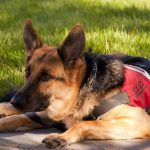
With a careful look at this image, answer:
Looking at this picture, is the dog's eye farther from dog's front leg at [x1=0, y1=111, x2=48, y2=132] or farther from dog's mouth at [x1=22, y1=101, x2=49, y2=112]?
dog's front leg at [x1=0, y1=111, x2=48, y2=132]

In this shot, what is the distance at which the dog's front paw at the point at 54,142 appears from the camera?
4941 mm

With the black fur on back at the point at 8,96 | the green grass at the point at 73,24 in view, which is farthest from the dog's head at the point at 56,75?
the green grass at the point at 73,24

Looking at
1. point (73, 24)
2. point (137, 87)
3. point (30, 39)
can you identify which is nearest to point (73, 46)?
point (30, 39)

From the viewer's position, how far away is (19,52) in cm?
773

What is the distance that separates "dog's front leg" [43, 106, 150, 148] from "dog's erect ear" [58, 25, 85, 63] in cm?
61

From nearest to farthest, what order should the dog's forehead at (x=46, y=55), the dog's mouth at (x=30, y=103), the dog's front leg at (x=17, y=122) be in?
the dog's mouth at (x=30, y=103)
the dog's forehead at (x=46, y=55)
the dog's front leg at (x=17, y=122)

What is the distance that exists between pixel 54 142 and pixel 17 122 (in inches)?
30.0

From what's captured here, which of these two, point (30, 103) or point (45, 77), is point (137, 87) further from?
point (30, 103)

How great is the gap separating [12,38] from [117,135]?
143 inches

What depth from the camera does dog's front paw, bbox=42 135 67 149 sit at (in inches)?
195

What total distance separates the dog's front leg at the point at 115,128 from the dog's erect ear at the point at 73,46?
613 mm

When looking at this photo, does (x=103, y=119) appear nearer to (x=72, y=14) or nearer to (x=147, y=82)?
(x=147, y=82)

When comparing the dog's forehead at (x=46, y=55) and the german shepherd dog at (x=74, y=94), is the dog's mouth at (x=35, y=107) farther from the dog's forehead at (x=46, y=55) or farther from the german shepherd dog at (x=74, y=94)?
the dog's forehead at (x=46, y=55)

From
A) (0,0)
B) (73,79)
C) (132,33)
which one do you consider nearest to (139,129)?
(73,79)
